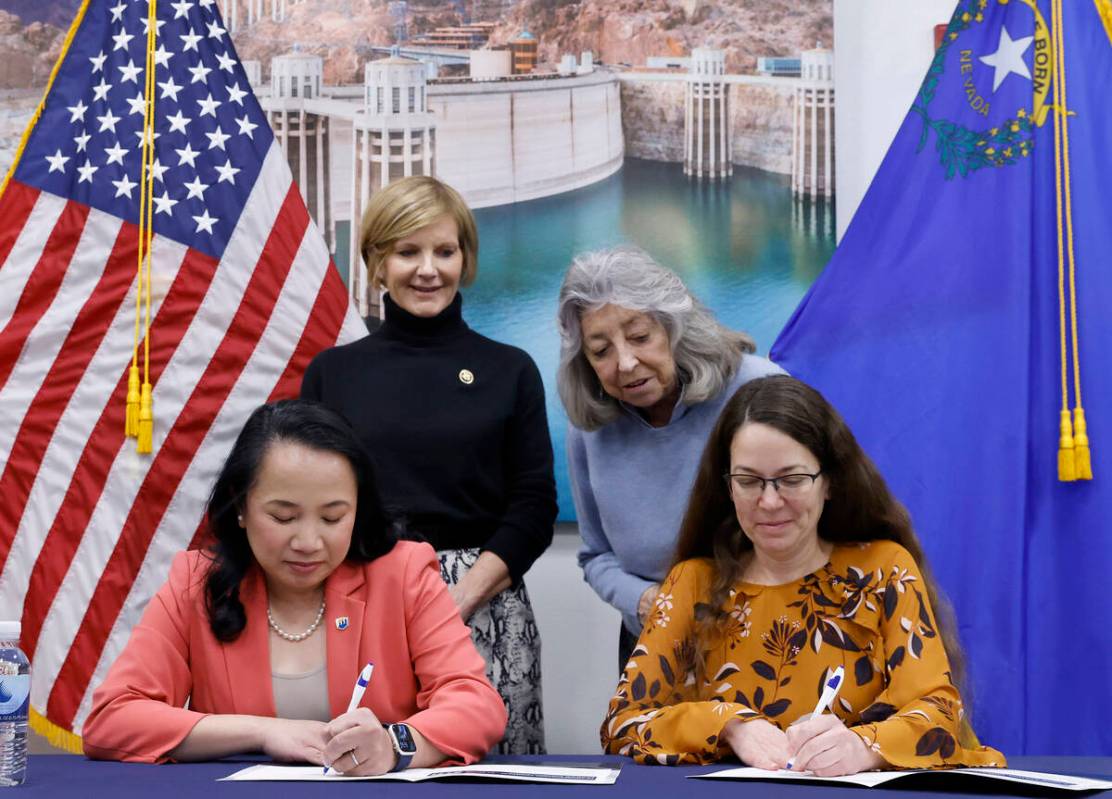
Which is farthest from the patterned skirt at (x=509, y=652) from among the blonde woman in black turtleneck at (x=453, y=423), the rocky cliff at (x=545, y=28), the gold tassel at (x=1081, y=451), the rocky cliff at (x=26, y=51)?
the rocky cliff at (x=26, y=51)

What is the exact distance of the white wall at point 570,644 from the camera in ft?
10.7

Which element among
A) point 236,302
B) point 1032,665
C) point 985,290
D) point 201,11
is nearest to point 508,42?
point 201,11

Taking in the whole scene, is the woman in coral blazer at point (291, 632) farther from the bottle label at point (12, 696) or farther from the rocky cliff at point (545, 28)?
the rocky cliff at point (545, 28)

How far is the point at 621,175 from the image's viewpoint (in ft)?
11.0

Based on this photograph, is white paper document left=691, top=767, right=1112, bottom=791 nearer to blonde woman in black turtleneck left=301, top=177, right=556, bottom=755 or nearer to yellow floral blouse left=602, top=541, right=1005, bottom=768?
yellow floral blouse left=602, top=541, right=1005, bottom=768

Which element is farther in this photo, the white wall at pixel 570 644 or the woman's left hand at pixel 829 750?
the white wall at pixel 570 644

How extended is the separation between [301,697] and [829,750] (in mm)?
749

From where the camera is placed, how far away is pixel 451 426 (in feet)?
7.88

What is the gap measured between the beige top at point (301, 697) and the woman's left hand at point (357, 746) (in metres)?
0.20

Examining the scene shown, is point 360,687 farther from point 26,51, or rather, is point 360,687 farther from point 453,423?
point 26,51

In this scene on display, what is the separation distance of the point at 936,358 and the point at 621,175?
102 cm

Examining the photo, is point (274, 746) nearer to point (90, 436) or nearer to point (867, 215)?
point (90, 436)

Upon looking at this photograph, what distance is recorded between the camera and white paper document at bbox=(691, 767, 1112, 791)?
1.47m

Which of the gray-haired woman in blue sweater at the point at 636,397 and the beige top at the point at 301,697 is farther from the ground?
the gray-haired woman in blue sweater at the point at 636,397
